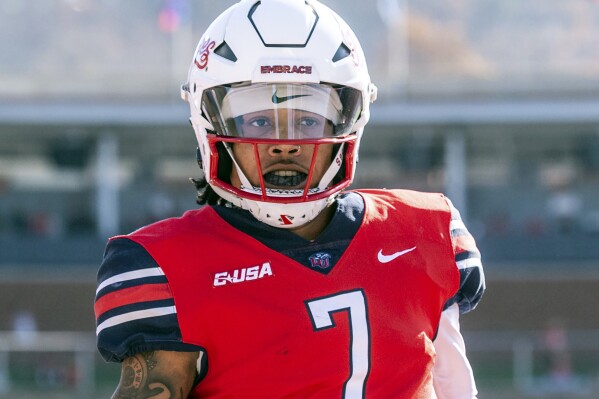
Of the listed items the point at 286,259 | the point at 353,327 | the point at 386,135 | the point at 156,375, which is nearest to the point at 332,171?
the point at 286,259

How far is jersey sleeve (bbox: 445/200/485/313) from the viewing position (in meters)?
2.54

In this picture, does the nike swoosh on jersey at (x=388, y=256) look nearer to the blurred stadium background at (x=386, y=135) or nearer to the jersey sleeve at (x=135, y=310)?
the jersey sleeve at (x=135, y=310)

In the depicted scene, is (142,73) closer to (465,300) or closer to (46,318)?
(46,318)

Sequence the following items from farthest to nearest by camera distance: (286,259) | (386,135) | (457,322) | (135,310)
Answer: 1. (386,135)
2. (457,322)
3. (286,259)
4. (135,310)

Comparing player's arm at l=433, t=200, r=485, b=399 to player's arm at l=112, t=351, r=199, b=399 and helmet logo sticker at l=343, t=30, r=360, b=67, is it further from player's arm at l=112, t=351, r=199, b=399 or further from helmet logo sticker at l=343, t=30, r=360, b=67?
player's arm at l=112, t=351, r=199, b=399

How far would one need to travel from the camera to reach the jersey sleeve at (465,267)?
99.9 inches

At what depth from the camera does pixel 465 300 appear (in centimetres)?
259

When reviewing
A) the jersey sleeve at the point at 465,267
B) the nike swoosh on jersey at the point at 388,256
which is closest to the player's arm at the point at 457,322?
the jersey sleeve at the point at 465,267

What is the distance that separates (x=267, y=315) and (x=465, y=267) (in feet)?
1.66

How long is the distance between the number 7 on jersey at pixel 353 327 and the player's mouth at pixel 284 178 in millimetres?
257

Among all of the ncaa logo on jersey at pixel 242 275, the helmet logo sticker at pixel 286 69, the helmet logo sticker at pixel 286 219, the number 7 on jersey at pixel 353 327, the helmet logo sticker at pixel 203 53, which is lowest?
the number 7 on jersey at pixel 353 327

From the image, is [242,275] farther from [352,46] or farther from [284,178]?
[352,46]

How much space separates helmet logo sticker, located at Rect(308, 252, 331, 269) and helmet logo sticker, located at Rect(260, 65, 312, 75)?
398 millimetres

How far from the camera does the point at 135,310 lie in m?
2.26
